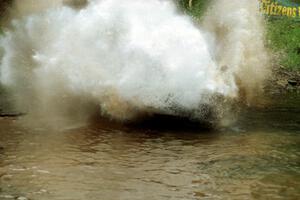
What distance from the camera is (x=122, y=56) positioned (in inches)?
323

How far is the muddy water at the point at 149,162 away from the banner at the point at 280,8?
11820 mm

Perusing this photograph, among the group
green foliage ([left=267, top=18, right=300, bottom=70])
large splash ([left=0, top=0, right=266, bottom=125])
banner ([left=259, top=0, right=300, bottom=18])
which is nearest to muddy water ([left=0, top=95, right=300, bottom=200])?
large splash ([left=0, top=0, right=266, bottom=125])

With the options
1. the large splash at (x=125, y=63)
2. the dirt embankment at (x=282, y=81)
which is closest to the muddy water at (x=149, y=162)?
the large splash at (x=125, y=63)

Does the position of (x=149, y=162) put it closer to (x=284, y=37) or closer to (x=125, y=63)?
(x=125, y=63)

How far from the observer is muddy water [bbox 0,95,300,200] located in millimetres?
5066

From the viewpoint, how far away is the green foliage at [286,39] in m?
16.0

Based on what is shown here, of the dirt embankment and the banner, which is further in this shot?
the banner

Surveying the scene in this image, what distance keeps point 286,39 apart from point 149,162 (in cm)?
1301

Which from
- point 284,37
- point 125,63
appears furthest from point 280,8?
point 125,63

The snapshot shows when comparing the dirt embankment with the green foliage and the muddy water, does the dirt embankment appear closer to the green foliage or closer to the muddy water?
the green foliage

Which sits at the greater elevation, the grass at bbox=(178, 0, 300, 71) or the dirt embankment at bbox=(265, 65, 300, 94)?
the grass at bbox=(178, 0, 300, 71)

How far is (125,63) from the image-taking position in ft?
26.8

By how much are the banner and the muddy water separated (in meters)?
11.8

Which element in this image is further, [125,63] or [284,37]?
[284,37]
